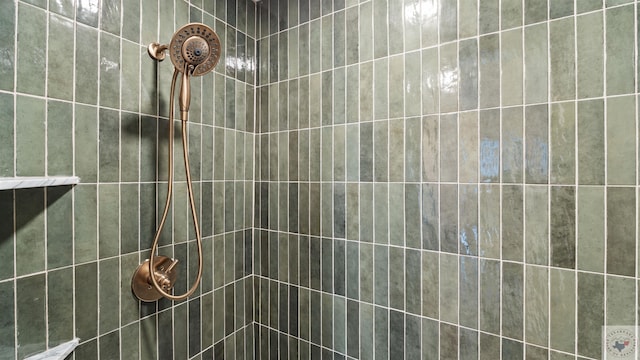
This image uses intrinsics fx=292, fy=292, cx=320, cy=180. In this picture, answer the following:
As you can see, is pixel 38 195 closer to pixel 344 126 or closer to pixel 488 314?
pixel 344 126

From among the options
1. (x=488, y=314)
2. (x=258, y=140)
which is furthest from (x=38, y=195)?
(x=488, y=314)

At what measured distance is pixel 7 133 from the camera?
0.76 m

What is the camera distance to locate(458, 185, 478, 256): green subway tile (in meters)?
0.98

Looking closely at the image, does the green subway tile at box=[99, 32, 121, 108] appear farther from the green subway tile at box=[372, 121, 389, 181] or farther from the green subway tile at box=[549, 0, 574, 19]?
the green subway tile at box=[549, 0, 574, 19]

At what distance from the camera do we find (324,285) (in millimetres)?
1304

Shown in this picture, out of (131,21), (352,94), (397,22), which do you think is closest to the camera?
(131,21)

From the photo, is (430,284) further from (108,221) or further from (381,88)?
(108,221)

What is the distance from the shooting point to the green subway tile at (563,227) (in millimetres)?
848

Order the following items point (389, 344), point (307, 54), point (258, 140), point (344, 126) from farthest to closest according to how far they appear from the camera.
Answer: point (258, 140) < point (307, 54) < point (344, 126) < point (389, 344)

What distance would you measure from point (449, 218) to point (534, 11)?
0.69 metres

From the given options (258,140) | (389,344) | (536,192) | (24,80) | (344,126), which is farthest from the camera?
(258,140)

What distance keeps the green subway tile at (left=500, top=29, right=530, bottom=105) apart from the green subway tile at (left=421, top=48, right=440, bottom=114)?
196 millimetres

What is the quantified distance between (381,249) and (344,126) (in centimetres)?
53

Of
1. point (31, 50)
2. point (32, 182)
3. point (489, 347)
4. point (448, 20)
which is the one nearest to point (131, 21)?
point (31, 50)
